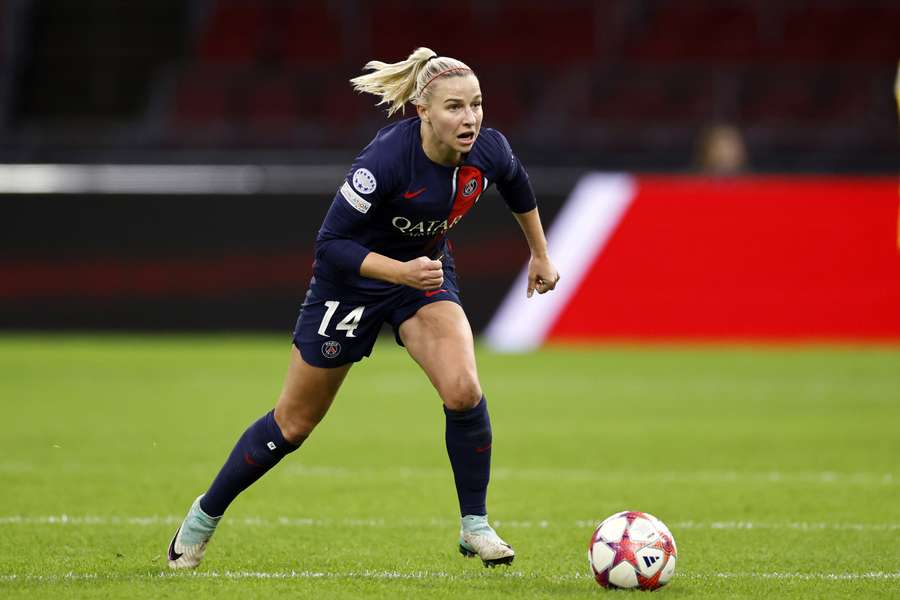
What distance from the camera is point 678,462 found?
8367 mm

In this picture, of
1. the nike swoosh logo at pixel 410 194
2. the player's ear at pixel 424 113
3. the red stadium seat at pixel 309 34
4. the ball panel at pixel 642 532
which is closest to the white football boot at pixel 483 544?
the ball panel at pixel 642 532

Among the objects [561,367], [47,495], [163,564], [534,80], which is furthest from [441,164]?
[534,80]

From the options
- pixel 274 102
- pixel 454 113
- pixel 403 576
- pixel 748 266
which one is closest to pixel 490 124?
pixel 274 102

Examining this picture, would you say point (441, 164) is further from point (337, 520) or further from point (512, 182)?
point (337, 520)

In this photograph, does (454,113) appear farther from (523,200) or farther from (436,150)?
(523,200)

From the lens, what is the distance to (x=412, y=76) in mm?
5234

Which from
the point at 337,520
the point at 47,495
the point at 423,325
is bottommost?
the point at 47,495

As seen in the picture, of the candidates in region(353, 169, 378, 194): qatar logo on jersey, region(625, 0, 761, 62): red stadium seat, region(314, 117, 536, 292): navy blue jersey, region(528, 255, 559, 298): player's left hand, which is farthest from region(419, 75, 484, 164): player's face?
region(625, 0, 761, 62): red stadium seat

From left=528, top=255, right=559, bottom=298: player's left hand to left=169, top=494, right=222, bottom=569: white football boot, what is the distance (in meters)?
1.59

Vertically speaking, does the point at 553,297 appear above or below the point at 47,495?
below

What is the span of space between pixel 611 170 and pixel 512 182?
12.4 meters

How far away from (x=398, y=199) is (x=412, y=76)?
0.48 metres

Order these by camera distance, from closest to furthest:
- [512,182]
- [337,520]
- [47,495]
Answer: [512,182] → [337,520] → [47,495]

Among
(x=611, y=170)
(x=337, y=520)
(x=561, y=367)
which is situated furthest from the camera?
(x=611, y=170)
